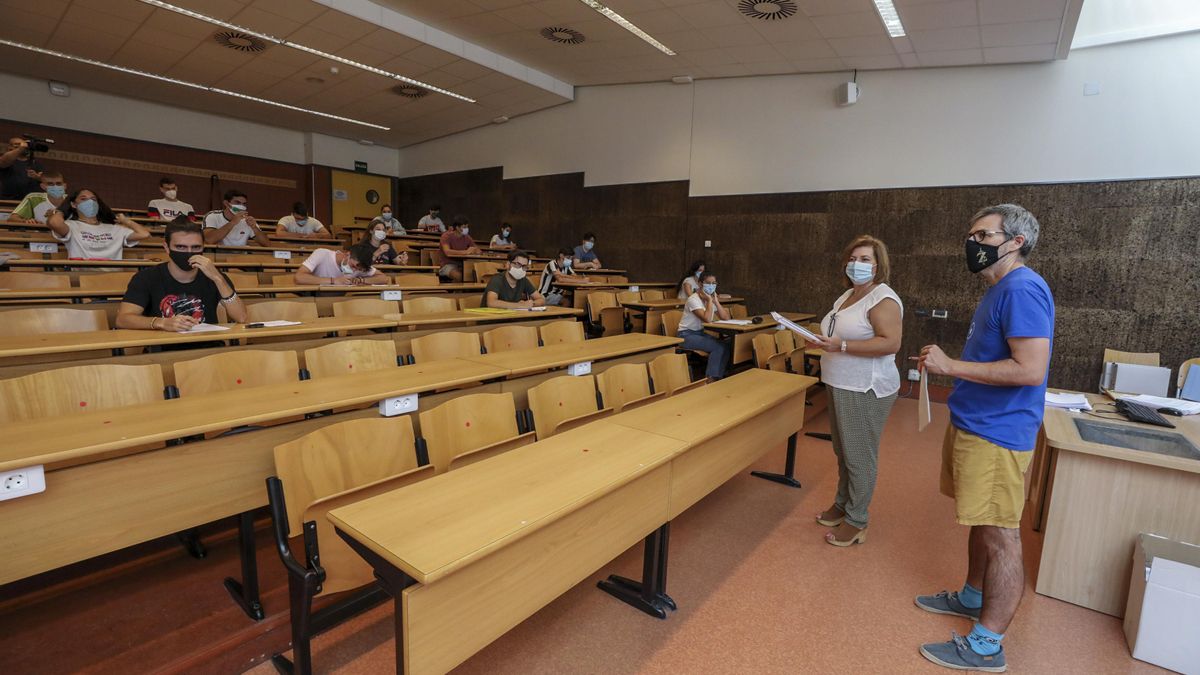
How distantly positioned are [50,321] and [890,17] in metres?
7.12

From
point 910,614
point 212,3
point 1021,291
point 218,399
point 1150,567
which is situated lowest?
point 910,614

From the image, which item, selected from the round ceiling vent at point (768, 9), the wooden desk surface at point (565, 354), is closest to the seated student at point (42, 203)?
the wooden desk surface at point (565, 354)

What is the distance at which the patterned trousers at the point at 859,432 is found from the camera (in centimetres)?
265

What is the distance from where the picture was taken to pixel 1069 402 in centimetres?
290

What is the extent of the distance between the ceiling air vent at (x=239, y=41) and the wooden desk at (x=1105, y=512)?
9.28 metres

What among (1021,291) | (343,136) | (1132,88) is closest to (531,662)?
(1021,291)

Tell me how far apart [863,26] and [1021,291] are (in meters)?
5.07

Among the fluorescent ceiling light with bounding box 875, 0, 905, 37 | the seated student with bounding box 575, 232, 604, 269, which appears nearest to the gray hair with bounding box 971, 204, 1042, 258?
the fluorescent ceiling light with bounding box 875, 0, 905, 37

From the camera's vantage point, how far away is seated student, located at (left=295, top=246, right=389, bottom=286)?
15.5 ft

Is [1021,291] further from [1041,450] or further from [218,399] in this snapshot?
[218,399]

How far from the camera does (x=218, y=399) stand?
223cm

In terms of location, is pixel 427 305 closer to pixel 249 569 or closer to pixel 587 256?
pixel 249 569

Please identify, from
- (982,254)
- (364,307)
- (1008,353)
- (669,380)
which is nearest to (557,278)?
(364,307)

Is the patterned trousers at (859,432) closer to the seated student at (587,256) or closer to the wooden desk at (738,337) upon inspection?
the wooden desk at (738,337)
